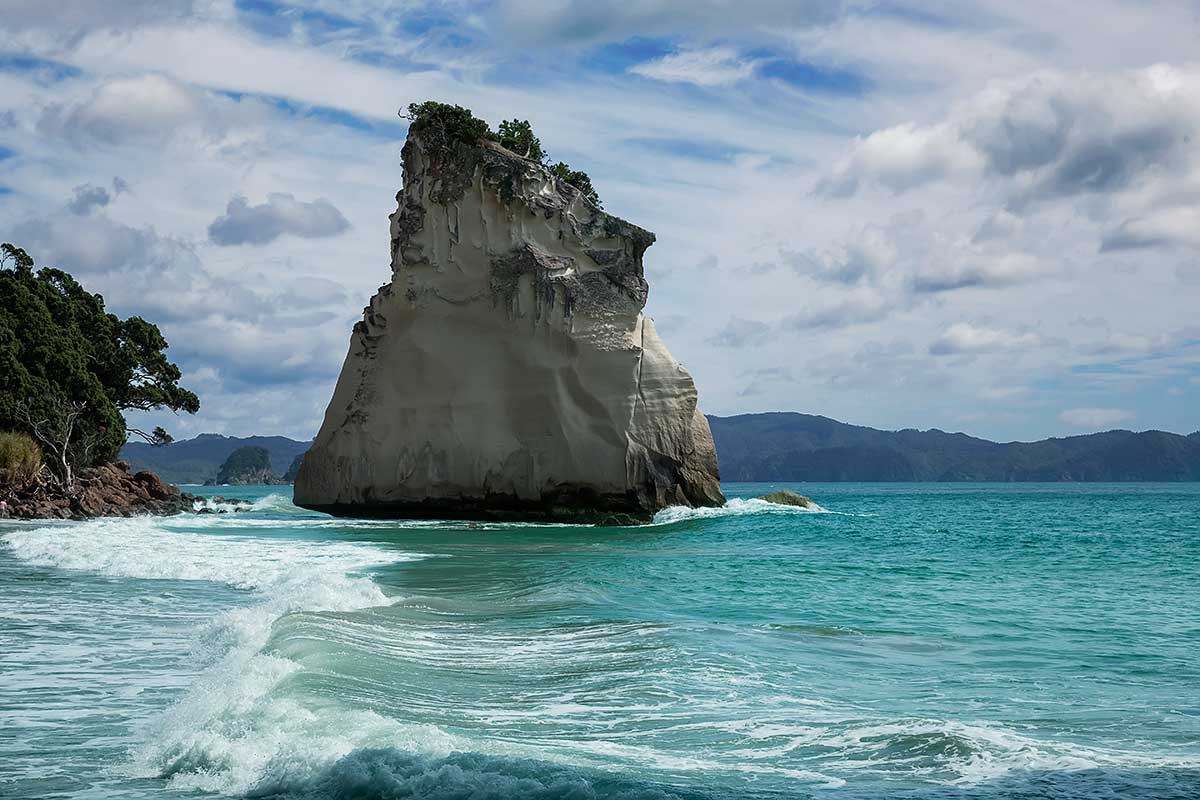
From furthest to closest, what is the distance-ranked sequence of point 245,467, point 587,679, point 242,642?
1. point 245,467
2. point 242,642
3. point 587,679

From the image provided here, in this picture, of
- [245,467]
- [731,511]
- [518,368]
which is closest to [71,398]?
[518,368]

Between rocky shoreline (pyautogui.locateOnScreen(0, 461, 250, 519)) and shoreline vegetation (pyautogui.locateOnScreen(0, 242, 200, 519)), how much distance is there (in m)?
0.04

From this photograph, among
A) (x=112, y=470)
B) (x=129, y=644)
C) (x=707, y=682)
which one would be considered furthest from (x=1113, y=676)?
(x=112, y=470)

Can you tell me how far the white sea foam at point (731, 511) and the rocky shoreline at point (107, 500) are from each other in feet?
60.0

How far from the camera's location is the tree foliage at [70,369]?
1512 inches

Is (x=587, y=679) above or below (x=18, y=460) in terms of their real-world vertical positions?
below

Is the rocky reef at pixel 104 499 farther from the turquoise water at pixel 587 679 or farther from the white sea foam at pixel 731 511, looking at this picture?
the white sea foam at pixel 731 511

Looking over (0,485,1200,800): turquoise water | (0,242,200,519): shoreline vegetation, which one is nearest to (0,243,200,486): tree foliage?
(0,242,200,519): shoreline vegetation

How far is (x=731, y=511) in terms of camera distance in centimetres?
3838

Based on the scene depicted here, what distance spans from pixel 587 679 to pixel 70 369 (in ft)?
117

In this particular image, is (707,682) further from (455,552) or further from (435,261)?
(435,261)

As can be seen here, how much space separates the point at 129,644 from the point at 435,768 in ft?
19.4

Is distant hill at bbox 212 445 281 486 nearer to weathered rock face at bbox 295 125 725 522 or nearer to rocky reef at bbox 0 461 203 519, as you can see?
rocky reef at bbox 0 461 203 519

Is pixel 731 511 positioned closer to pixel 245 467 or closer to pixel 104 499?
pixel 104 499
